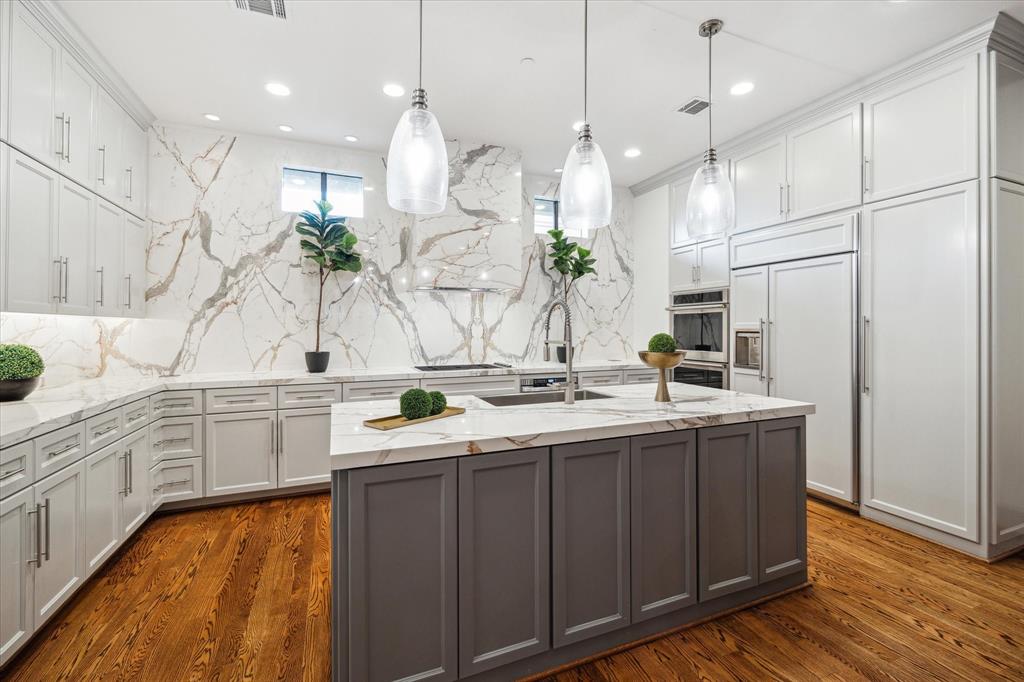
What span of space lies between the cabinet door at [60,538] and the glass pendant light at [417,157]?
6.04ft

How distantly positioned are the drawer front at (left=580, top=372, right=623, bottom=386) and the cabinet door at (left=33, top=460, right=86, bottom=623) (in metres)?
3.34

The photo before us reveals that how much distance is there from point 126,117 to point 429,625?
3790mm

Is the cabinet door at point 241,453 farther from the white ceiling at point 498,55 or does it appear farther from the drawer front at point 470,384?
the white ceiling at point 498,55

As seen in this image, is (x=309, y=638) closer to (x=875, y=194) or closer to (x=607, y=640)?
(x=607, y=640)

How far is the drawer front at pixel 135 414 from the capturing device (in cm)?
255

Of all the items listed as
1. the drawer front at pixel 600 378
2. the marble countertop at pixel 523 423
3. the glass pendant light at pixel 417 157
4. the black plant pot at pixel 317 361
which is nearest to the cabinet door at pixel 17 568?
the marble countertop at pixel 523 423

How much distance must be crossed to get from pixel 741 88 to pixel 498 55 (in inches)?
65.7

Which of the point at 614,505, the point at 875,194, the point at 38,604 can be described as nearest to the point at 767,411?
the point at 614,505

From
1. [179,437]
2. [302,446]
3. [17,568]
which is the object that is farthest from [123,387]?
[17,568]

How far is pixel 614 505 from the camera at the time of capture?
1.74 m

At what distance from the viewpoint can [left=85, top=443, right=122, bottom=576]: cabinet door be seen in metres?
2.16

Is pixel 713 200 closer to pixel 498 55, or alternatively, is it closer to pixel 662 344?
pixel 662 344

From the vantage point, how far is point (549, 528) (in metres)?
1.63

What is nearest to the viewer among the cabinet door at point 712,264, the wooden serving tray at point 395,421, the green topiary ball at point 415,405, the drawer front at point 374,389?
the wooden serving tray at point 395,421
